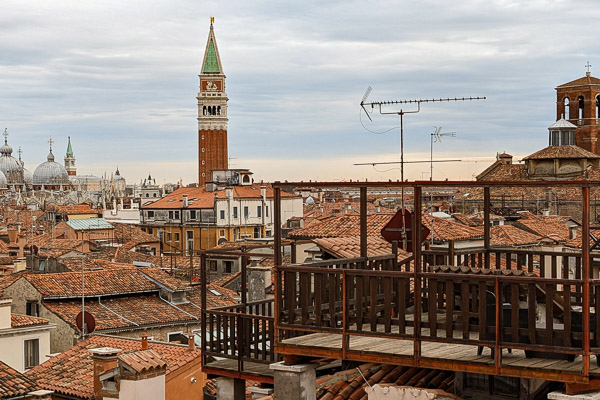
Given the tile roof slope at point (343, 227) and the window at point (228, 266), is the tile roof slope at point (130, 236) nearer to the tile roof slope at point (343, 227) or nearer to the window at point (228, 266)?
the window at point (228, 266)

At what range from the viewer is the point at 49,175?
600ft

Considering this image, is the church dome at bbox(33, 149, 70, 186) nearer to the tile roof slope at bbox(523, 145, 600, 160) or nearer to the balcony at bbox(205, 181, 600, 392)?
the tile roof slope at bbox(523, 145, 600, 160)

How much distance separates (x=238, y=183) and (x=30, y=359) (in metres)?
53.9

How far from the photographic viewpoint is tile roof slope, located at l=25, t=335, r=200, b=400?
14.9 meters

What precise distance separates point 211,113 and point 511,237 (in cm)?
8969

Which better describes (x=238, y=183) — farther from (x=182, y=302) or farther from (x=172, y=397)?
(x=172, y=397)

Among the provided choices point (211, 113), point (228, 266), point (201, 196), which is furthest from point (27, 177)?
point (228, 266)

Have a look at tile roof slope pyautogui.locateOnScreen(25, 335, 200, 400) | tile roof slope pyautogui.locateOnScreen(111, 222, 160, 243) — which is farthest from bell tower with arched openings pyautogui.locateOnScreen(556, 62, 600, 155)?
tile roof slope pyautogui.locateOnScreen(25, 335, 200, 400)

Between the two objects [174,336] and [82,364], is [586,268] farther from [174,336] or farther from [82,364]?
[174,336]

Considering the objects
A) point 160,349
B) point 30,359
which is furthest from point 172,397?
point 30,359

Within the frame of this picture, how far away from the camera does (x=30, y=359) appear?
66.0 ft

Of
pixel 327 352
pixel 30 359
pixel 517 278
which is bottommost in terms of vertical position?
pixel 30 359

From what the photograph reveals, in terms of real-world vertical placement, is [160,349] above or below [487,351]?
below

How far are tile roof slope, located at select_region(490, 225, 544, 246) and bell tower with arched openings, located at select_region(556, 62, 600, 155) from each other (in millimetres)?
49385
